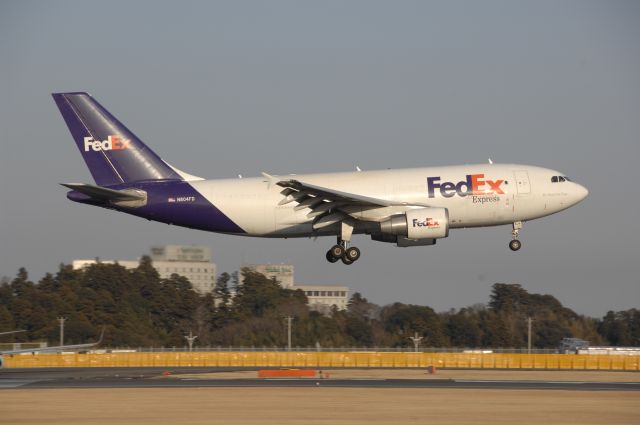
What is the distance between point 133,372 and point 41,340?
41.4 metres

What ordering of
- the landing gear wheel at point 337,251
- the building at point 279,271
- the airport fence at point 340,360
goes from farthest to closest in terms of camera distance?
the building at point 279,271 → the airport fence at point 340,360 → the landing gear wheel at point 337,251

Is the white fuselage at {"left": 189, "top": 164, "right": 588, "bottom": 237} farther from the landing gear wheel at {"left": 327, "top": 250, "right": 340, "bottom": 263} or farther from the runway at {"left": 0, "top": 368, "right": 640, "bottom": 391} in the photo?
the runway at {"left": 0, "top": 368, "right": 640, "bottom": 391}

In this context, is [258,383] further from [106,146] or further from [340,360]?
[106,146]

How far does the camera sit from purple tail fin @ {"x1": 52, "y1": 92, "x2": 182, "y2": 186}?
52.1 meters

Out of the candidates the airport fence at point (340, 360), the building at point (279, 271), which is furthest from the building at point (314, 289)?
the airport fence at point (340, 360)

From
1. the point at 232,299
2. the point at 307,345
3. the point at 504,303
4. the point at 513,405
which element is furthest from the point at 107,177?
the point at 504,303

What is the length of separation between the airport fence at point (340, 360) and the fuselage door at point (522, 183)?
1202 centimetres

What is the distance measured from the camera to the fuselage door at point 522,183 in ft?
163

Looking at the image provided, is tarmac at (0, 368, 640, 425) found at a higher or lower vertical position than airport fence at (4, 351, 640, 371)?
lower

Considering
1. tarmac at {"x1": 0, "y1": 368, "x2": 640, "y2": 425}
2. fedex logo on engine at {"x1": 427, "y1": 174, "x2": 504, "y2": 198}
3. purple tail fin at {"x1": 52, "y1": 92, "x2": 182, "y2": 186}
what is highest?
purple tail fin at {"x1": 52, "y1": 92, "x2": 182, "y2": 186}

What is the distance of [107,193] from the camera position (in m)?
49.1

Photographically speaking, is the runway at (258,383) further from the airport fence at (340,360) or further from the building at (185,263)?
the building at (185,263)

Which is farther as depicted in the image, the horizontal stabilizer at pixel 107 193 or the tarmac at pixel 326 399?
the horizontal stabilizer at pixel 107 193

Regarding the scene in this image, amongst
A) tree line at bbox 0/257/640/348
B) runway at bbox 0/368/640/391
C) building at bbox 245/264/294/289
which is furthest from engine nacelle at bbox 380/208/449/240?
building at bbox 245/264/294/289
